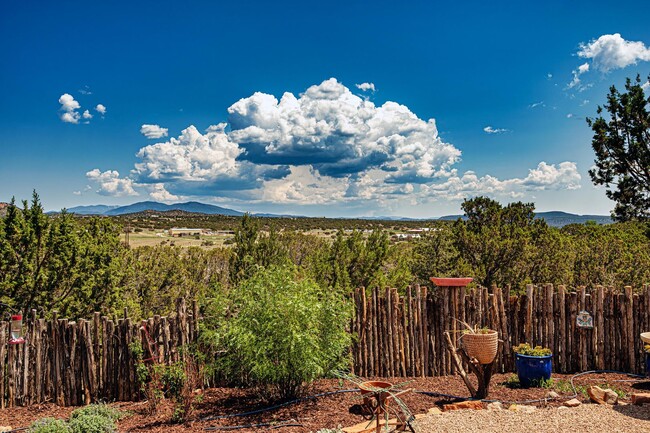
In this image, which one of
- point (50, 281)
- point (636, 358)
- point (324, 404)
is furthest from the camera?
point (50, 281)

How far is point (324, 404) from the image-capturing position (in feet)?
22.9

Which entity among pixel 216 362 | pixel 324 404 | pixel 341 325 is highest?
pixel 341 325

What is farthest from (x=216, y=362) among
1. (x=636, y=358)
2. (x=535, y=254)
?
(x=535, y=254)

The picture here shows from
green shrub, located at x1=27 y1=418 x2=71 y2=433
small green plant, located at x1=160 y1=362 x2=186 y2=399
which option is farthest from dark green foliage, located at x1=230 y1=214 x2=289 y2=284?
green shrub, located at x1=27 y1=418 x2=71 y2=433

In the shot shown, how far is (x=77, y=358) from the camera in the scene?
787 cm

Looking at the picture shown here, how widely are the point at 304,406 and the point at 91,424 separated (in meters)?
2.72

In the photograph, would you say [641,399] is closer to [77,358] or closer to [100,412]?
[100,412]

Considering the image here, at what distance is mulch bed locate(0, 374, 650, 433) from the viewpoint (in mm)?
6383

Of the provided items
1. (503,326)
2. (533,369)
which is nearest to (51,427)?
(533,369)

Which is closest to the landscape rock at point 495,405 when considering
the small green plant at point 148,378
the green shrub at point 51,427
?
the small green plant at point 148,378

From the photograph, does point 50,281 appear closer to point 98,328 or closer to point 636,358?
point 98,328

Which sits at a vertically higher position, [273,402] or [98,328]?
[98,328]

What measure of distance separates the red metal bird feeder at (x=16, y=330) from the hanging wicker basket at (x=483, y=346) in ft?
22.3

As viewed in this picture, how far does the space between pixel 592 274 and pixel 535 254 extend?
2.84 meters
